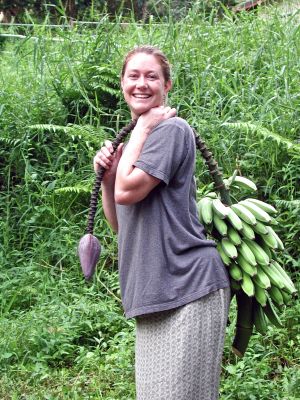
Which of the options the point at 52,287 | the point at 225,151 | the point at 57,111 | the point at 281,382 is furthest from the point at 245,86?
the point at 281,382

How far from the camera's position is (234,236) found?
3.01 meters

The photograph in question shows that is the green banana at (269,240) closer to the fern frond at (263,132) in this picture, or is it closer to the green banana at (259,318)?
the green banana at (259,318)

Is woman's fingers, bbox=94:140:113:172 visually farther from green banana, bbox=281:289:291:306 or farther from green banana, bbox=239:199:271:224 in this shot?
green banana, bbox=281:289:291:306

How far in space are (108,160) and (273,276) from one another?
2.71 feet

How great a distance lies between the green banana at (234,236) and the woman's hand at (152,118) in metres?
0.54

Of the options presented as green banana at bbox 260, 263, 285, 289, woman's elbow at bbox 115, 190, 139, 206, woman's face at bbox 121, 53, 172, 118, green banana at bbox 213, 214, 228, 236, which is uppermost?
woman's face at bbox 121, 53, 172, 118

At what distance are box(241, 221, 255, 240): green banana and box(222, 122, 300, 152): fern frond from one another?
8.68 feet

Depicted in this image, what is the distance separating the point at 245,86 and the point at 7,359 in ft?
10.5

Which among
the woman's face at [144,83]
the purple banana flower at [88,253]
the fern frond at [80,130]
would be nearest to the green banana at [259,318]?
the purple banana flower at [88,253]

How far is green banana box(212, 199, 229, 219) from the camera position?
3008mm

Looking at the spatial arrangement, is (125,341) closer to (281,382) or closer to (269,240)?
(281,382)

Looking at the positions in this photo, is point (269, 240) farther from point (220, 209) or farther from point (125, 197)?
point (125, 197)

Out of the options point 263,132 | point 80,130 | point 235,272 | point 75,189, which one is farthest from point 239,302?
point 80,130

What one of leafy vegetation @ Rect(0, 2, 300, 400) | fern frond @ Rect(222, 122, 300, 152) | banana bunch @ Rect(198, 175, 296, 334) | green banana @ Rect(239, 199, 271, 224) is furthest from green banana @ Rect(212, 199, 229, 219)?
fern frond @ Rect(222, 122, 300, 152)
